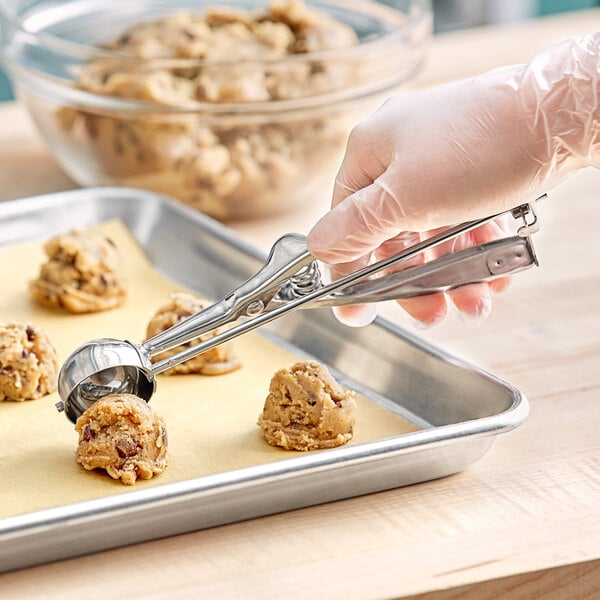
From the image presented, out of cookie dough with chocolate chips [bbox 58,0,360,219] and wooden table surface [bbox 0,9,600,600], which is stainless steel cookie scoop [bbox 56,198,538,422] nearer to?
wooden table surface [bbox 0,9,600,600]

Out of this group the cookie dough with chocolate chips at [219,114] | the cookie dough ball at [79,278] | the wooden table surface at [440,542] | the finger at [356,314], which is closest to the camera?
the wooden table surface at [440,542]

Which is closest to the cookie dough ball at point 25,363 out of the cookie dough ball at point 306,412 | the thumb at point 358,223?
the cookie dough ball at point 306,412

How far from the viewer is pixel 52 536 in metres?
1.14

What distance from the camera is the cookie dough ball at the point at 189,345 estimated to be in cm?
157

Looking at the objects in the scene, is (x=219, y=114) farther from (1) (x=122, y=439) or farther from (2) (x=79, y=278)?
(1) (x=122, y=439)

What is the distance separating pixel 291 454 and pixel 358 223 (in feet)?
0.94

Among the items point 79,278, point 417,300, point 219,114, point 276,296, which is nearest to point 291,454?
point 276,296

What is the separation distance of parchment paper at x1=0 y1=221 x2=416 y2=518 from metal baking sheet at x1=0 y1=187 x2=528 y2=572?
0.17ft

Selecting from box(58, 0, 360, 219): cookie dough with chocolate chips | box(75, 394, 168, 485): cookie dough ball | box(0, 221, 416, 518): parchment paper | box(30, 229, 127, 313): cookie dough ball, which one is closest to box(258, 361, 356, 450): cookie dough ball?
box(0, 221, 416, 518): parchment paper

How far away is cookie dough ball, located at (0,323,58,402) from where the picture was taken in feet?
4.88

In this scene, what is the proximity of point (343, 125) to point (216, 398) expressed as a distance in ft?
2.45

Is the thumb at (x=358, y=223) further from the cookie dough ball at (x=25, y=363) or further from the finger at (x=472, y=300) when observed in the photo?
the cookie dough ball at (x=25, y=363)

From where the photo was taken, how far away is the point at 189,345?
5.30ft

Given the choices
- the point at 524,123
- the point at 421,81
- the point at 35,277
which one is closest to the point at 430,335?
the point at 524,123
